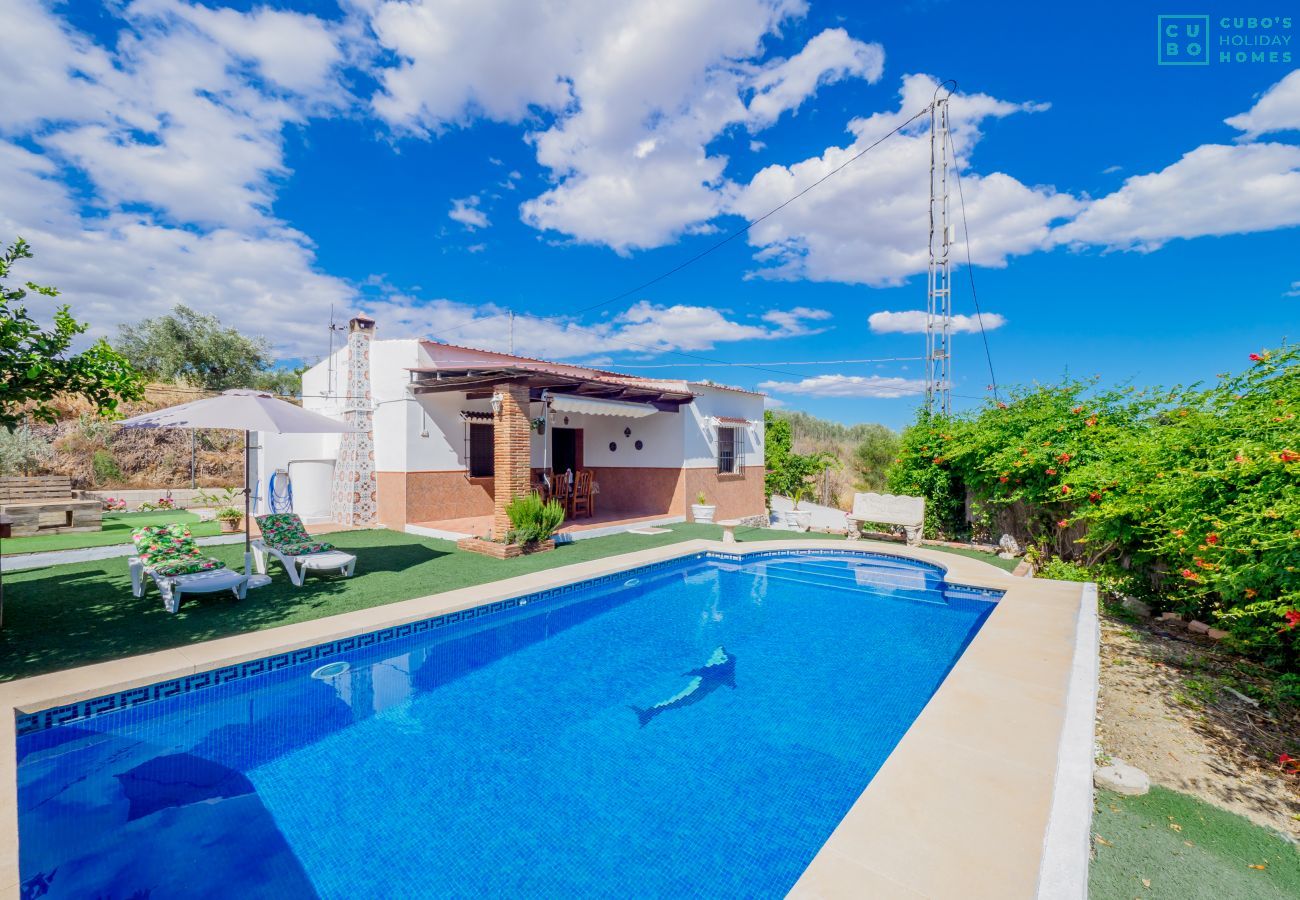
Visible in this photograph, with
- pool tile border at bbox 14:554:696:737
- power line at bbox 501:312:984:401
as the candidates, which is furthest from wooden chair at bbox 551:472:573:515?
power line at bbox 501:312:984:401

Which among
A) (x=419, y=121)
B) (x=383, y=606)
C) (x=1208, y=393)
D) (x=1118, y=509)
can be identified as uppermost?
(x=419, y=121)

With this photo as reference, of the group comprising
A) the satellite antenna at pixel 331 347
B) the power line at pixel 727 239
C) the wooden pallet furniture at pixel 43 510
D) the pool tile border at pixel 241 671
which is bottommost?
the pool tile border at pixel 241 671

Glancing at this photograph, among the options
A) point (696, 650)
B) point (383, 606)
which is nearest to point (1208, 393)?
point (696, 650)

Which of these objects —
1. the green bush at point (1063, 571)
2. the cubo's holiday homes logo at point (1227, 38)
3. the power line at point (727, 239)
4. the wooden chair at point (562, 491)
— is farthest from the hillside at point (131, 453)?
the cubo's holiday homes logo at point (1227, 38)

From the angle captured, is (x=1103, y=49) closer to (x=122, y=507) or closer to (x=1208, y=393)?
(x=1208, y=393)

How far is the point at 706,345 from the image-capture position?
48.6 metres

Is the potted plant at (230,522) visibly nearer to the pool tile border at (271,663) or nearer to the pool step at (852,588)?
the pool tile border at (271,663)

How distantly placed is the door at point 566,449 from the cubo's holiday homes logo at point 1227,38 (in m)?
19.0

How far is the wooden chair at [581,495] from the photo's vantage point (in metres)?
18.9

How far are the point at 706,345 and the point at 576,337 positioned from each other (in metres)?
12.3

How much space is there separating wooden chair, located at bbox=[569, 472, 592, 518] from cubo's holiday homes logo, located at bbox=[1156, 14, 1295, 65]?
18.3 metres

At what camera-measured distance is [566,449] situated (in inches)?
835

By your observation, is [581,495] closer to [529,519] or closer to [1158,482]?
[529,519]

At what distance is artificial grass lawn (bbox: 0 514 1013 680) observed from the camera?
6.75 m
